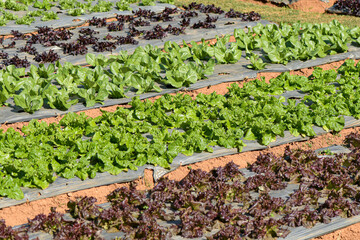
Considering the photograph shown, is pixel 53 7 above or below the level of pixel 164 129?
above

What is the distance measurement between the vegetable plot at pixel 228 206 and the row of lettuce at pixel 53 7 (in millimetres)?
7993

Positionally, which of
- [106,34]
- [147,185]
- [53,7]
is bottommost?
[147,185]

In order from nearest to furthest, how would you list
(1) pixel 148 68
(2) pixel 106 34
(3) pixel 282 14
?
(1) pixel 148 68 → (2) pixel 106 34 → (3) pixel 282 14

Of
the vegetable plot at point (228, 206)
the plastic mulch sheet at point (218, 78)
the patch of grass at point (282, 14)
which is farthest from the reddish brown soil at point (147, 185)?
the patch of grass at point (282, 14)

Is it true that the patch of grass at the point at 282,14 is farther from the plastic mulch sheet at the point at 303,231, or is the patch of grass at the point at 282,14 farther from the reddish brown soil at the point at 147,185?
the plastic mulch sheet at the point at 303,231

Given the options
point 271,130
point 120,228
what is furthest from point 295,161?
point 120,228

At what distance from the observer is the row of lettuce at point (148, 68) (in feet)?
25.5

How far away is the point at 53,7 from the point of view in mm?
13211

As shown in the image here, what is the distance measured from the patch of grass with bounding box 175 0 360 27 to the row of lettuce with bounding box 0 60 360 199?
6.00m

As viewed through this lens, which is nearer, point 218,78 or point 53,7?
point 218,78

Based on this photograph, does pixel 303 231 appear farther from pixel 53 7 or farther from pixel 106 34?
pixel 53 7

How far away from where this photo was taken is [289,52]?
9781 millimetres

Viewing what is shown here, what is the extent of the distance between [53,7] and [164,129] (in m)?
8.12

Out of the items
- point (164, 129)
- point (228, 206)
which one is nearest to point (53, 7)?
point (164, 129)
